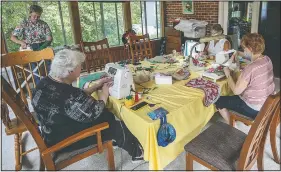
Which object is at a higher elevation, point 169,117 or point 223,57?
point 223,57

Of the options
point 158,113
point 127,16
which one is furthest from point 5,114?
point 127,16

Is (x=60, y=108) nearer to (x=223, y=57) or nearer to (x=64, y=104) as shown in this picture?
(x=64, y=104)

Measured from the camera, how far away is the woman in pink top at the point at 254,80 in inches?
65.1

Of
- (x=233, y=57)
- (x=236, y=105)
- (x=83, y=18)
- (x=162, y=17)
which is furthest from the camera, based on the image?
(x=162, y=17)

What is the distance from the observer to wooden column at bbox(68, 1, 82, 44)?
13.8 feet

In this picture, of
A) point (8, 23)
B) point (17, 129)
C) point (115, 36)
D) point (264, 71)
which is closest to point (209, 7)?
point (115, 36)

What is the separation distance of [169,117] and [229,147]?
43 cm

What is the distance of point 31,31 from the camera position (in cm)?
319

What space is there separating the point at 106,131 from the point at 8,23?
10.7ft

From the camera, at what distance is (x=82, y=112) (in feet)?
4.59

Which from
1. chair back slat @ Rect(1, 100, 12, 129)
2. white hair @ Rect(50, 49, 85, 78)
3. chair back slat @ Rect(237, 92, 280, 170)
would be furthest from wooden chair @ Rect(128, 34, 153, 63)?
chair back slat @ Rect(237, 92, 280, 170)

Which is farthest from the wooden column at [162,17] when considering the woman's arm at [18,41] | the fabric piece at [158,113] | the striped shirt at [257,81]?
the fabric piece at [158,113]

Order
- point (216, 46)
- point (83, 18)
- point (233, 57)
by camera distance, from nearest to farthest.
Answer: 1. point (233, 57)
2. point (216, 46)
3. point (83, 18)

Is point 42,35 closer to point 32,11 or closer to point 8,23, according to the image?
point 32,11
